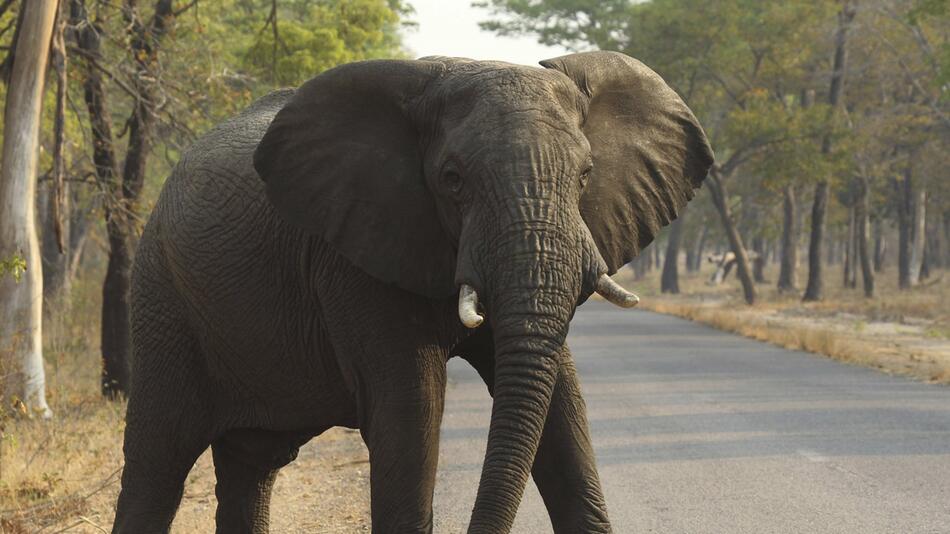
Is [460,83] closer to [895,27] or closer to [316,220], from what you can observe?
[316,220]

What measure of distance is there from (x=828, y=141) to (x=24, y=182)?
27.9 m

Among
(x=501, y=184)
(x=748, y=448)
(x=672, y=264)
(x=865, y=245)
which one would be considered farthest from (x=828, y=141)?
(x=501, y=184)

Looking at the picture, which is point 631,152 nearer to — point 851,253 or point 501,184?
point 501,184

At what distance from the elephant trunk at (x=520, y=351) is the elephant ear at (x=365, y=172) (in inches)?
23.6

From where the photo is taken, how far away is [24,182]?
11.6 metres

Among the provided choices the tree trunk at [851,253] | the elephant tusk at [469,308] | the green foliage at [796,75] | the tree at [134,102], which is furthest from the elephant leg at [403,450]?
the tree trunk at [851,253]

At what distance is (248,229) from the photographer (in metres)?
5.55

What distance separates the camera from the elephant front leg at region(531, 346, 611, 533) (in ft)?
16.1

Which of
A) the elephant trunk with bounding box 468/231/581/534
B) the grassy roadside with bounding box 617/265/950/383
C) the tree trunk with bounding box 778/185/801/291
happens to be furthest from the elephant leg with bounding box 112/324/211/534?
the tree trunk with bounding box 778/185/801/291

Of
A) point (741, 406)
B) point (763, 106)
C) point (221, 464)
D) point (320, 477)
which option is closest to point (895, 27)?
point (763, 106)

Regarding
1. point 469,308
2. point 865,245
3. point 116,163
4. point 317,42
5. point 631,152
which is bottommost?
point 865,245

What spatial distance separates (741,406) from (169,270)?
9.05 m

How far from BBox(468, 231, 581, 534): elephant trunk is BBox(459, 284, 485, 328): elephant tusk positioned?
0.07m

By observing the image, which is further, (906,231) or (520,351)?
(906,231)
